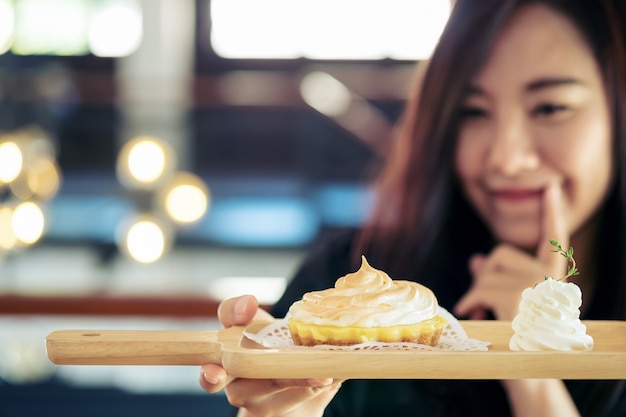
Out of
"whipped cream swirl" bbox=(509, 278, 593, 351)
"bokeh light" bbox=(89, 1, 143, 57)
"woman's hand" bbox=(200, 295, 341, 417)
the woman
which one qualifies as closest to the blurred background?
"bokeh light" bbox=(89, 1, 143, 57)

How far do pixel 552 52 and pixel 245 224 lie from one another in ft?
19.6

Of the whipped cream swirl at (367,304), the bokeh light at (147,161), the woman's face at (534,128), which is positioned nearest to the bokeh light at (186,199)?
the bokeh light at (147,161)

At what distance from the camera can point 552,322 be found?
4.30 ft

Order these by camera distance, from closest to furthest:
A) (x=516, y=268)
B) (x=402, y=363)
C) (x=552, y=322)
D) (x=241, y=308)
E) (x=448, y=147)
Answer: (x=402, y=363), (x=552, y=322), (x=241, y=308), (x=516, y=268), (x=448, y=147)

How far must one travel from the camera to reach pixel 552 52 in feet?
6.61

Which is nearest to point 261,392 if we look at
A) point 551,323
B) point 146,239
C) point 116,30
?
point 551,323

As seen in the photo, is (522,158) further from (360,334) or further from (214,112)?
(214,112)

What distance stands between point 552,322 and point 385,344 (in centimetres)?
25

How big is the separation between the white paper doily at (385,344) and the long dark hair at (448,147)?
0.71 meters

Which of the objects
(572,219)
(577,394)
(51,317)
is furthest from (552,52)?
(51,317)

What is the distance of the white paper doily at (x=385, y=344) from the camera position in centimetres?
129

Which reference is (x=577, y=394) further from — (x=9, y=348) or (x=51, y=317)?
(x=9, y=348)

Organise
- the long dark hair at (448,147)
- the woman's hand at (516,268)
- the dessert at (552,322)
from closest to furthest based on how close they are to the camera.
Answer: the dessert at (552,322) → the woman's hand at (516,268) → the long dark hair at (448,147)

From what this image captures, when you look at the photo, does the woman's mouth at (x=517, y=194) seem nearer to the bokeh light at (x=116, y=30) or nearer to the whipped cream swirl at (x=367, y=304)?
the whipped cream swirl at (x=367, y=304)
